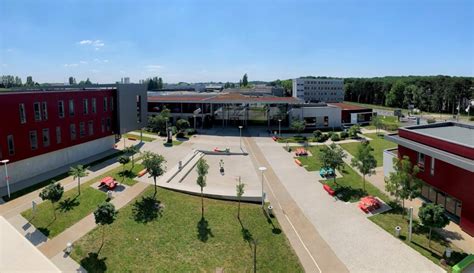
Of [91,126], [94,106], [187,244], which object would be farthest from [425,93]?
[187,244]

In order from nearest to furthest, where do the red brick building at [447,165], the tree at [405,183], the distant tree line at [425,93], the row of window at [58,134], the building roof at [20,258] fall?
the building roof at [20,258] < the red brick building at [447,165] < the tree at [405,183] < the row of window at [58,134] < the distant tree line at [425,93]

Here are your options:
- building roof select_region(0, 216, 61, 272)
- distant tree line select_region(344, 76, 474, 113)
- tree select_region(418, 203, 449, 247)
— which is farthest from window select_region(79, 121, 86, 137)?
distant tree line select_region(344, 76, 474, 113)

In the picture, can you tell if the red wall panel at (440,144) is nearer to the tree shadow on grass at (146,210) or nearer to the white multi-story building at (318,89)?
the tree shadow on grass at (146,210)

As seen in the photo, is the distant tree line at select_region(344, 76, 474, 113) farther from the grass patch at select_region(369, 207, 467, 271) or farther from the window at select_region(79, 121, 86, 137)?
the window at select_region(79, 121, 86, 137)

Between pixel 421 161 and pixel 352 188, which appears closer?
pixel 421 161

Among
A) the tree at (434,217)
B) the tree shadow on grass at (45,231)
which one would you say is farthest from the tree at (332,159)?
the tree shadow on grass at (45,231)

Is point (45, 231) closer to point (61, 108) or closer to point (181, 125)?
Result: point (61, 108)

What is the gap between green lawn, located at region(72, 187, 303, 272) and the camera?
737 inches

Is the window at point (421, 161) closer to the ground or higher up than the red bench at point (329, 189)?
higher up

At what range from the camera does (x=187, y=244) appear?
68.4 feet

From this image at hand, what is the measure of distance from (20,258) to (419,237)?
22.5 meters

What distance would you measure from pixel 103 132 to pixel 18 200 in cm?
1695

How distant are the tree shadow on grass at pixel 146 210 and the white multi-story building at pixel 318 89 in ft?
373

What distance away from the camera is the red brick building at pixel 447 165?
858 inches
